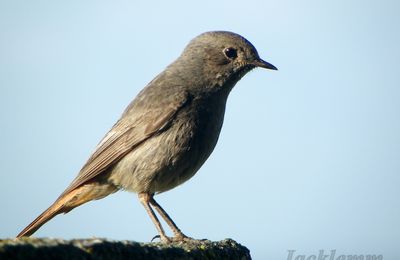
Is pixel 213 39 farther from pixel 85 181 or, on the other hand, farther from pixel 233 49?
pixel 85 181

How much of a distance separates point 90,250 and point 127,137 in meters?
4.86

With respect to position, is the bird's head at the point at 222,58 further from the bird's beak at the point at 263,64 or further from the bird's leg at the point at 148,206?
the bird's leg at the point at 148,206

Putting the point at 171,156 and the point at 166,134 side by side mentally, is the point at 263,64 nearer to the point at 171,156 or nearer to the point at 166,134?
the point at 166,134

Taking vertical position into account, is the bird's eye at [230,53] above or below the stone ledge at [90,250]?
above

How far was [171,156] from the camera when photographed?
675 cm

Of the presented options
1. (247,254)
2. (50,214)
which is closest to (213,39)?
(50,214)

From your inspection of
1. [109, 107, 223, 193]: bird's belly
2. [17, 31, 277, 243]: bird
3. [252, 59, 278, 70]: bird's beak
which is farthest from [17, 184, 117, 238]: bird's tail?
[252, 59, 278, 70]: bird's beak

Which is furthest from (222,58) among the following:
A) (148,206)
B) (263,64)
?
(148,206)

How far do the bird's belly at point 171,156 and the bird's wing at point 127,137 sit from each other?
0.12 meters

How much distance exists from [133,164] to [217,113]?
3.93 feet

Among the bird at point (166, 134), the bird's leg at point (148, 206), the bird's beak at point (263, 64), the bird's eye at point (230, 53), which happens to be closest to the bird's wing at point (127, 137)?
the bird at point (166, 134)

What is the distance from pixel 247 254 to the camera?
425 cm

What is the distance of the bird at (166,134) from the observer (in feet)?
22.4

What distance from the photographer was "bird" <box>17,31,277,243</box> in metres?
6.84
